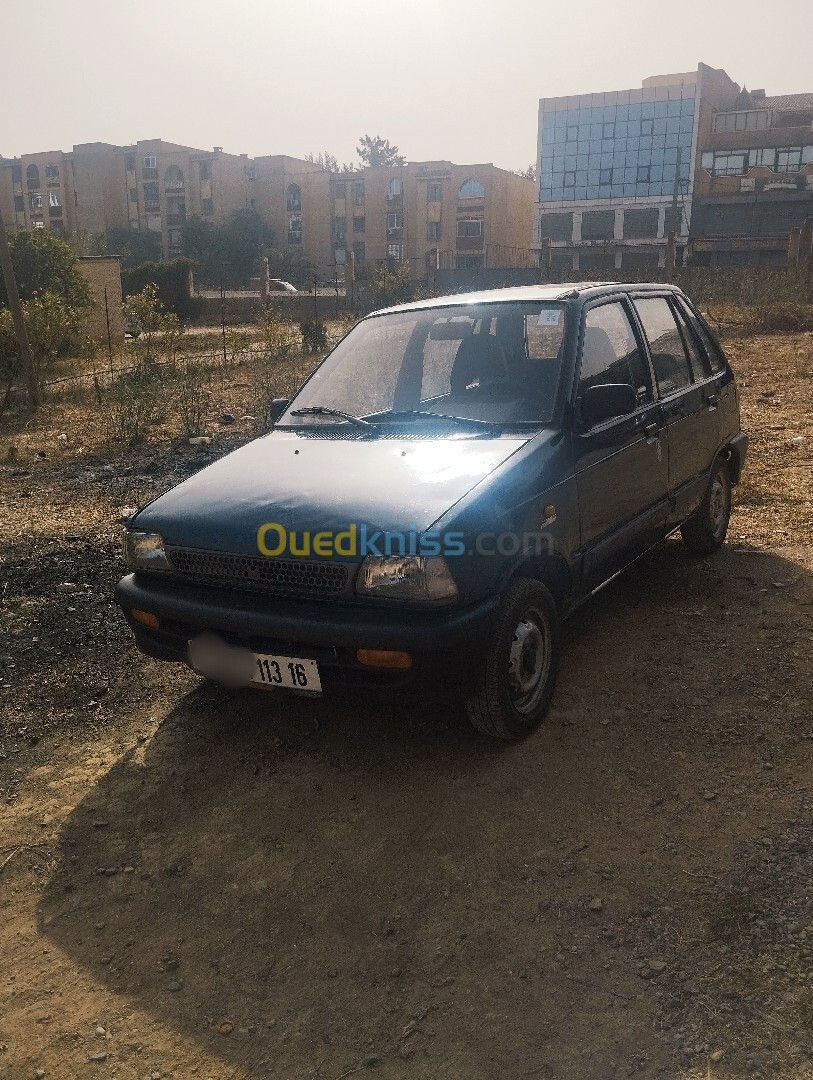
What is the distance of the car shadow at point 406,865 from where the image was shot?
86.7 inches

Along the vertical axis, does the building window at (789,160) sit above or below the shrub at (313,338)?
above

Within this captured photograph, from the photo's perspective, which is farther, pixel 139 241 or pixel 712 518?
pixel 139 241

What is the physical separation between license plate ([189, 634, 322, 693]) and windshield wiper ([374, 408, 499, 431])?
130 cm

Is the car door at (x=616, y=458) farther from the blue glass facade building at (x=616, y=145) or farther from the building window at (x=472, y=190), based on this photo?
the blue glass facade building at (x=616, y=145)

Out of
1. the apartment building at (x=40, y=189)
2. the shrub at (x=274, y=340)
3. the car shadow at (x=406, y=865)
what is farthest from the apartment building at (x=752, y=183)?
the car shadow at (x=406, y=865)

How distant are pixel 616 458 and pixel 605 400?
0.42 m

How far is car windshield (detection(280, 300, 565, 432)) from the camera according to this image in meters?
3.82

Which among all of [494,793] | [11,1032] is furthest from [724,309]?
[11,1032]

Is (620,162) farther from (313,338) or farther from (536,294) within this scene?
(536,294)

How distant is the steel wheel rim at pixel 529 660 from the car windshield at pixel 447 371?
876 mm

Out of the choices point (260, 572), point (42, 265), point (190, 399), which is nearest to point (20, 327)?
point (190, 399)

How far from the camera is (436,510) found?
9.96ft

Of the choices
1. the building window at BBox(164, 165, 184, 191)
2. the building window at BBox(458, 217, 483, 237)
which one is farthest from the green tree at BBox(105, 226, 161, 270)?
the building window at BBox(458, 217, 483, 237)

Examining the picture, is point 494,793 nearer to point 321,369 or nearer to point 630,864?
point 630,864
